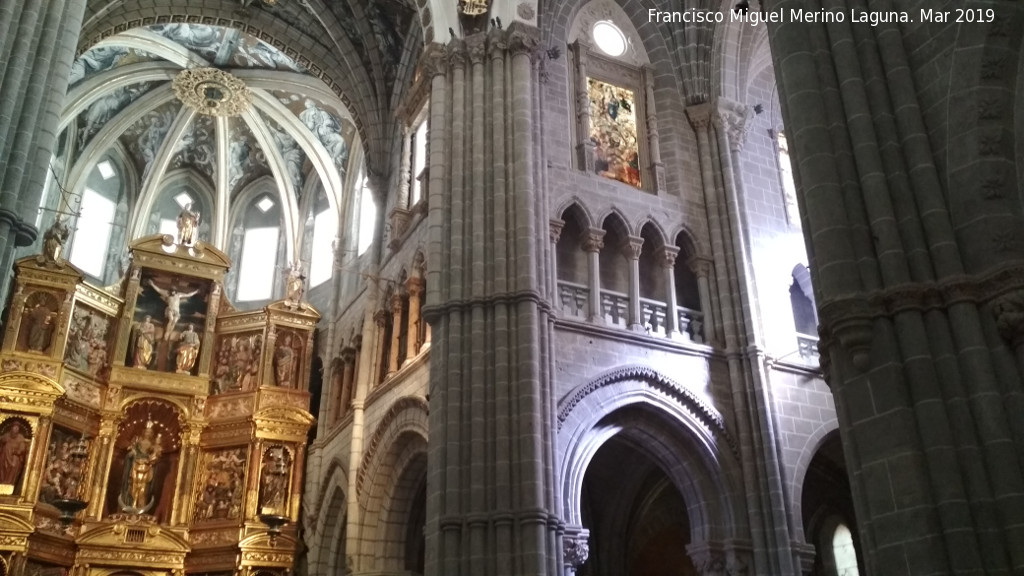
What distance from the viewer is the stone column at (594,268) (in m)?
15.5

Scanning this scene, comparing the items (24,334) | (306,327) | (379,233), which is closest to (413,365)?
(379,233)

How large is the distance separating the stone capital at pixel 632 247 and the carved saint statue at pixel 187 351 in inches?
439

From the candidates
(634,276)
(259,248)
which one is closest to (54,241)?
(259,248)

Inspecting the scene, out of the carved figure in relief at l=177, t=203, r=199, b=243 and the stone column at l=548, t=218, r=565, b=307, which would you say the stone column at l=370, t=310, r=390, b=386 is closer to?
the stone column at l=548, t=218, r=565, b=307

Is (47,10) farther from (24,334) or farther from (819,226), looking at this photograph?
(24,334)

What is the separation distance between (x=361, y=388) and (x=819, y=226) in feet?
42.1

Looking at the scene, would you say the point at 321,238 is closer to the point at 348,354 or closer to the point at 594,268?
the point at 348,354

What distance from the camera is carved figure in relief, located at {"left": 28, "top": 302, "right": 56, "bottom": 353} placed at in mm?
19750

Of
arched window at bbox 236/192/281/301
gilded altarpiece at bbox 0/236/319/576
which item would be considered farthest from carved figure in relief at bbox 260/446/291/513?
arched window at bbox 236/192/281/301

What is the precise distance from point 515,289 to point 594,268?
249 cm

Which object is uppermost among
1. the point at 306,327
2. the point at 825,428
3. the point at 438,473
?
the point at 306,327

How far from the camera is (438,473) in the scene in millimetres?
12797

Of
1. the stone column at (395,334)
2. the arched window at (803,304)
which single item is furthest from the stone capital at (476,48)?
the arched window at (803,304)

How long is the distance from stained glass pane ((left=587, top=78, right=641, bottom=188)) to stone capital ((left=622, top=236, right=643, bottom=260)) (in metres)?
1.50
